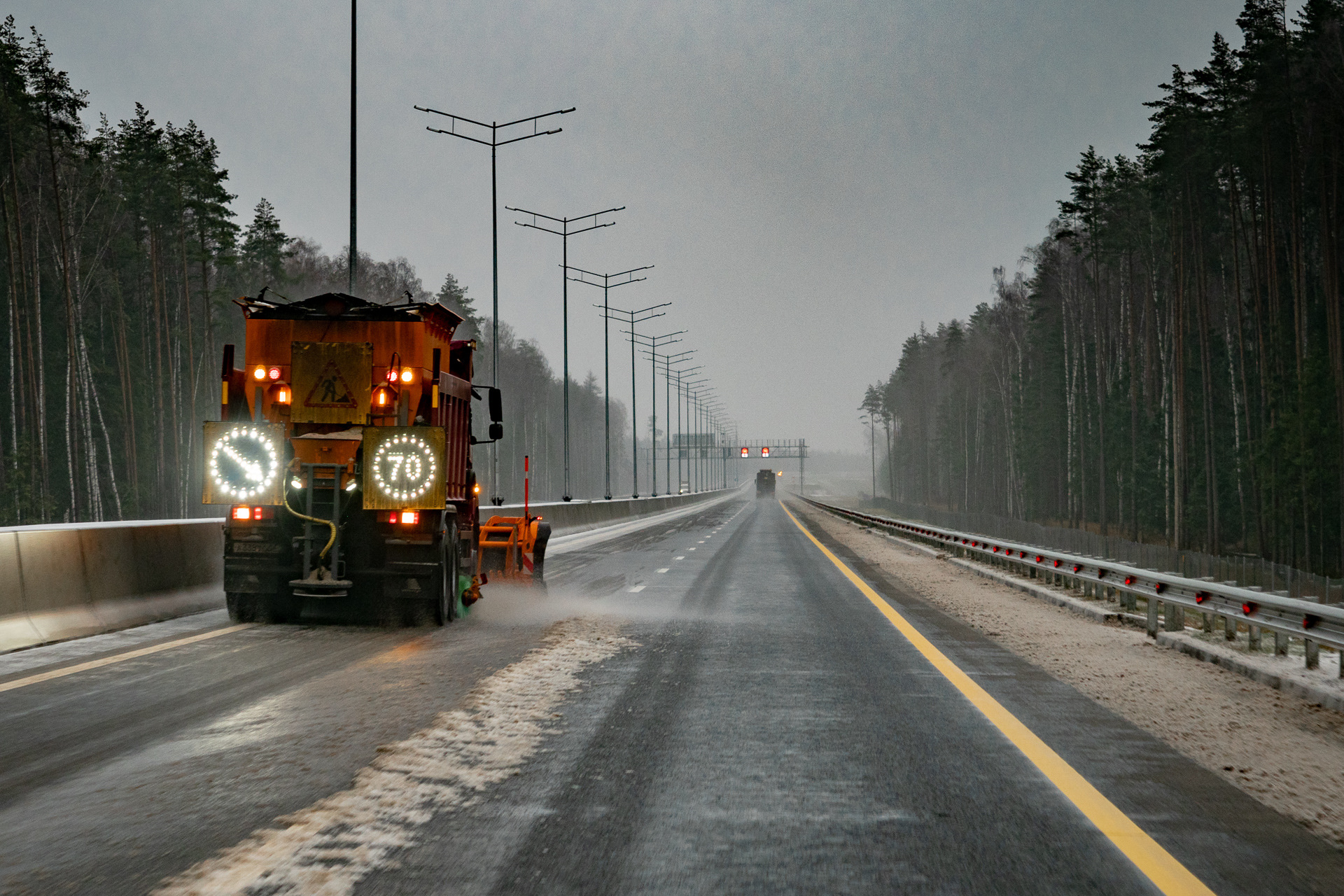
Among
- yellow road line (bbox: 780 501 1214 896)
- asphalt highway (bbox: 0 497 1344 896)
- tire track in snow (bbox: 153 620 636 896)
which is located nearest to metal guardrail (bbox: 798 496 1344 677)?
asphalt highway (bbox: 0 497 1344 896)

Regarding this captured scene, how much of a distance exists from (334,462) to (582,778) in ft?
22.5

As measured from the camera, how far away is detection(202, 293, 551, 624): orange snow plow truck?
454 inches

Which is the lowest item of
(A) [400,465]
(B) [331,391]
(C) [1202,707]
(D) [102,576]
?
(C) [1202,707]

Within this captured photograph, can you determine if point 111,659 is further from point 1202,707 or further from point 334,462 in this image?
point 1202,707

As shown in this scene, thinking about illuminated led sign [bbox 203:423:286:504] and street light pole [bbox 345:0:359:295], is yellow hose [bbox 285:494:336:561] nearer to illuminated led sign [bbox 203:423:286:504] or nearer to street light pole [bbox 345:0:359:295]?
illuminated led sign [bbox 203:423:286:504]

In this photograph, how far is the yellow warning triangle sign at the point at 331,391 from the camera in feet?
39.2

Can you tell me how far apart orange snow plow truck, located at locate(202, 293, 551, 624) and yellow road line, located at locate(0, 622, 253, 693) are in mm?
581

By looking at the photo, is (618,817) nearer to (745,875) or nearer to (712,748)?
(745,875)

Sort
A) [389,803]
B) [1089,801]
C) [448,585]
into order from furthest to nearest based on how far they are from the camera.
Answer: [448,585]
[1089,801]
[389,803]

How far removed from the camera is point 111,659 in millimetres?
9508

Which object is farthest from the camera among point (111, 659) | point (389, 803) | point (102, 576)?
point (102, 576)

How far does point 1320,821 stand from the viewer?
5.04 m

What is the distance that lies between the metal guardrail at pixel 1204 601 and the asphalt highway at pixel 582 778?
5.99ft

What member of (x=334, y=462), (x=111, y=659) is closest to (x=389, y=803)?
(x=111, y=659)
